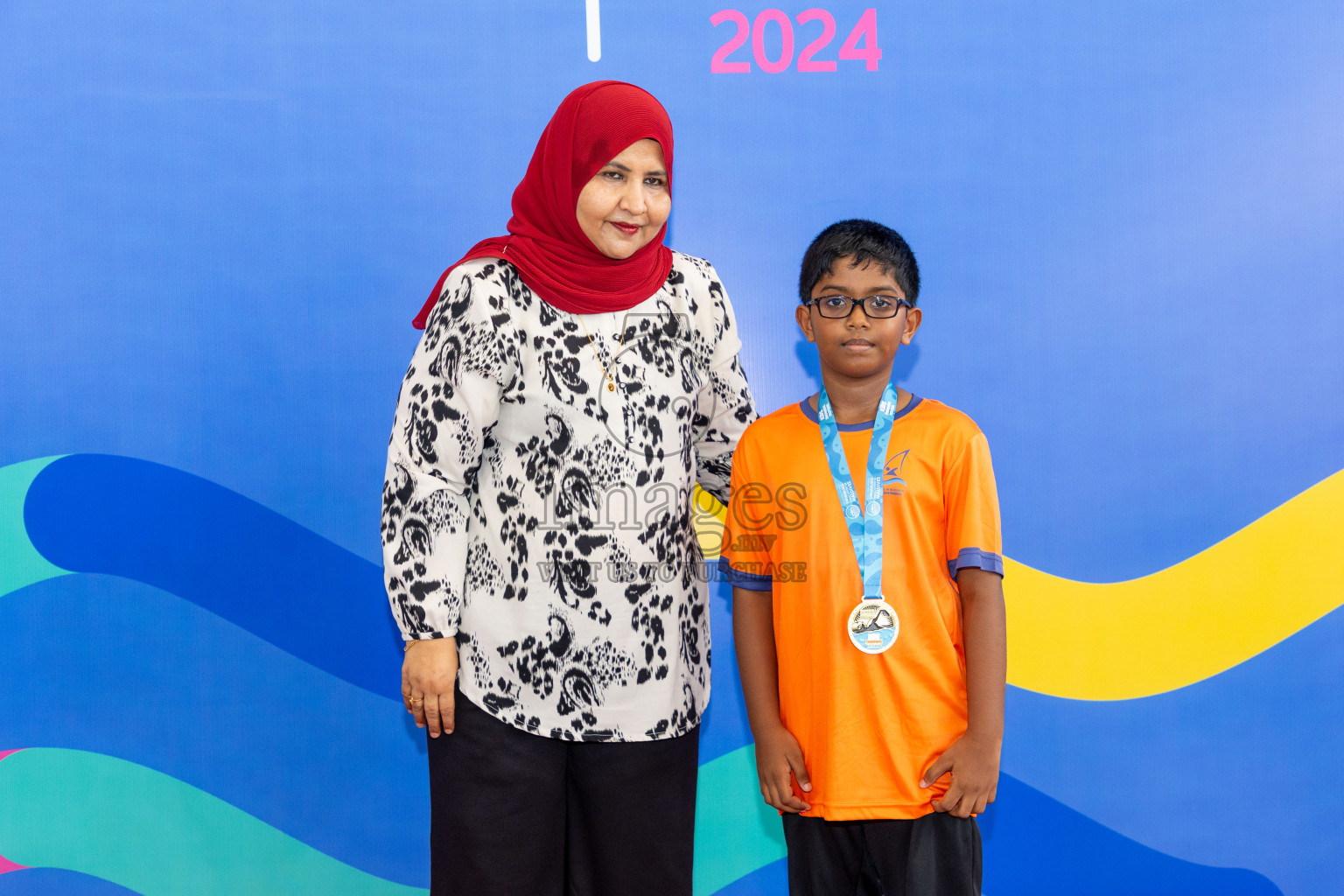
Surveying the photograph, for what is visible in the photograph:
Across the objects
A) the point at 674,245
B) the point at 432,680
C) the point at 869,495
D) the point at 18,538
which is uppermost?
the point at 674,245

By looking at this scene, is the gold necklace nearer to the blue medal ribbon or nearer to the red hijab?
the red hijab

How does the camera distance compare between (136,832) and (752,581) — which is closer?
(752,581)

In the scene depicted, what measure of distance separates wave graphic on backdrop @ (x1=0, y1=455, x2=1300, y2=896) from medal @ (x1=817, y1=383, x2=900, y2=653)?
3.24 ft

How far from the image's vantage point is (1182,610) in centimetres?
233

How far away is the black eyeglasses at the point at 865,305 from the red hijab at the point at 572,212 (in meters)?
0.30

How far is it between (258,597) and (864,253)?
170cm

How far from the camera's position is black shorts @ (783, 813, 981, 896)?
1.48m

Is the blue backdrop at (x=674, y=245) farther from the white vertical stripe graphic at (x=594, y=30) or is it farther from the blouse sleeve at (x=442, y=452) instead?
the blouse sleeve at (x=442, y=452)

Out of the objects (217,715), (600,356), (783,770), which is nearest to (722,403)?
(600,356)

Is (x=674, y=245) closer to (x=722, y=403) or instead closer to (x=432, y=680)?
(x=722, y=403)

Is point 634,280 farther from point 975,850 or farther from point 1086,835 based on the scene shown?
point 1086,835

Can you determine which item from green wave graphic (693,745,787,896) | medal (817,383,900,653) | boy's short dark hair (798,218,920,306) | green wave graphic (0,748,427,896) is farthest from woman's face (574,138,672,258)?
green wave graphic (0,748,427,896)

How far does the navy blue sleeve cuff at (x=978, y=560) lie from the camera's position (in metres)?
1.47

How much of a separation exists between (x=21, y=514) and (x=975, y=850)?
2.30m
